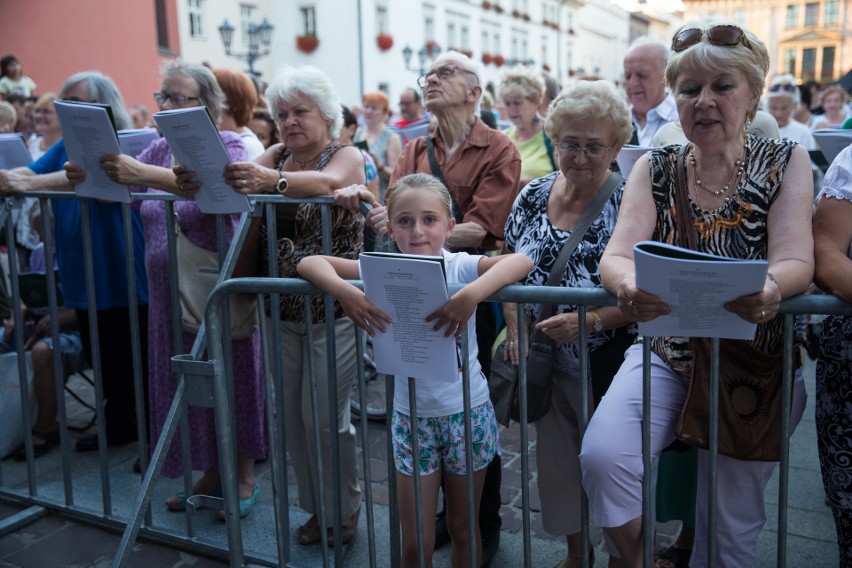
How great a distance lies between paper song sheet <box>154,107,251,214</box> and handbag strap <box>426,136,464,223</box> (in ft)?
2.87

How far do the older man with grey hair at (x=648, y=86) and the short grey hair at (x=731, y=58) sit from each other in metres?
2.19

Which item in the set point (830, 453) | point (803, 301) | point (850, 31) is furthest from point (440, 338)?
point (850, 31)

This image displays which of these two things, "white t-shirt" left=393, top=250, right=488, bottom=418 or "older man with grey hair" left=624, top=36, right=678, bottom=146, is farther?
"older man with grey hair" left=624, top=36, right=678, bottom=146

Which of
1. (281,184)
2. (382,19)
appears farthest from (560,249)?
(382,19)

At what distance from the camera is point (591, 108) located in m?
2.78

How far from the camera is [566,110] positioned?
2811 millimetres

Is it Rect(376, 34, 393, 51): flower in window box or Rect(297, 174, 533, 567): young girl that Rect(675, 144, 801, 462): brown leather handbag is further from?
Rect(376, 34, 393, 51): flower in window box

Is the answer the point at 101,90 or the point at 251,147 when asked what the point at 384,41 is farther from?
the point at 251,147

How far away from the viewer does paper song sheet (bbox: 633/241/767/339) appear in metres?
1.81

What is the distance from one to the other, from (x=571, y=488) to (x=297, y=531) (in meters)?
1.34

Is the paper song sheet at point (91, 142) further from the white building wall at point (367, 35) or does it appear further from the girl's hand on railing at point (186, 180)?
the white building wall at point (367, 35)

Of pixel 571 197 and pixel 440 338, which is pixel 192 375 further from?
pixel 571 197

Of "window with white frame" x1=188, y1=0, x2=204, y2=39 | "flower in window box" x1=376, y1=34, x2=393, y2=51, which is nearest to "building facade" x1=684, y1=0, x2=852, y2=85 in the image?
"flower in window box" x1=376, y1=34, x2=393, y2=51

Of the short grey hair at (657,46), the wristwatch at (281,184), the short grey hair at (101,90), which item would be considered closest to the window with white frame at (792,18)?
the short grey hair at (657,46)
